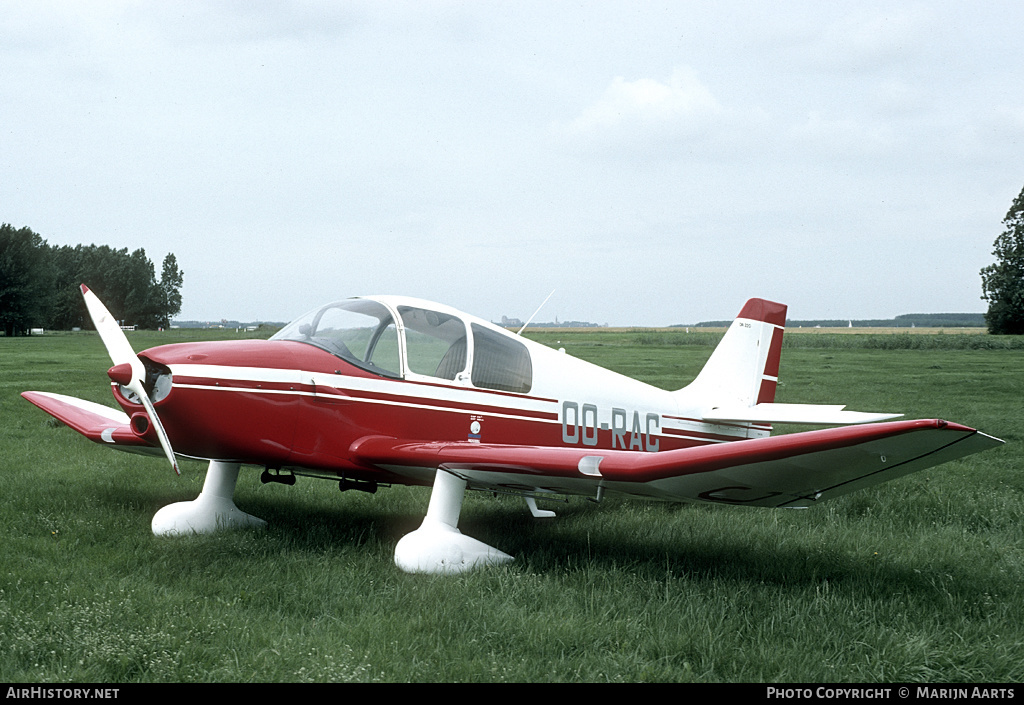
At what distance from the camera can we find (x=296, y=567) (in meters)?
5.16

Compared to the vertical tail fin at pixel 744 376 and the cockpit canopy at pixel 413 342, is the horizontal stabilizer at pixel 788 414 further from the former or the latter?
the cockpit canopy at pixel 413 342

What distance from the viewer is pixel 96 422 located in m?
7.76

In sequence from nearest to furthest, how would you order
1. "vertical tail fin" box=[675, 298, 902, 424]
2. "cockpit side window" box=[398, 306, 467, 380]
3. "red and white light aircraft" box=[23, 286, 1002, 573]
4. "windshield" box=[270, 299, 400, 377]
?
"red and white light aircraft" box=[23, 286, 1002, 573], "windshield" box=[270, 299, 400, 377], "cockpit side window" box=[398, 306, 467, 380], "vertical tail fin" box=[675, 298, 902, 424]

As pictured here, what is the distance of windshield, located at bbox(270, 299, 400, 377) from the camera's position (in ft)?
19.0

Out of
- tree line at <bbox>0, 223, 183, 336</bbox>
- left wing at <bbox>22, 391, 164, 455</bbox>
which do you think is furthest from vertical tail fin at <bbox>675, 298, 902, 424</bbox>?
tree line at <bbox>0, 223, 183, 336</bbox>

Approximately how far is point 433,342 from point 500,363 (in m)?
0.59

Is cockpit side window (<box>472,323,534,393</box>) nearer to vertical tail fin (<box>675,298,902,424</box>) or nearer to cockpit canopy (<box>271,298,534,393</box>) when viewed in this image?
cockpit canopy (<box>271,298,534,393</box>)

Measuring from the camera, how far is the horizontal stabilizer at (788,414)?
21.7 feet

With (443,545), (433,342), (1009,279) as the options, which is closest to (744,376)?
(433,342)

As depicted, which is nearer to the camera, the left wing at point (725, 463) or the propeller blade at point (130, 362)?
the left wing at point (725, 463)

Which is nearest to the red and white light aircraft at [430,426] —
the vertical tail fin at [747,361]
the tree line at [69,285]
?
the vertical tail fin at [747,361]

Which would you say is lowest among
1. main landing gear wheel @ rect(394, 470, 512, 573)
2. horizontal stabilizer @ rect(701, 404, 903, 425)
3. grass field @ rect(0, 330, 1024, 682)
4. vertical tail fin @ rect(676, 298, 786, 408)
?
grass field @ rect(0, 330, 1024, 682)

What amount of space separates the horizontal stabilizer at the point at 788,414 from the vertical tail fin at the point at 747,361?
27 centimetres

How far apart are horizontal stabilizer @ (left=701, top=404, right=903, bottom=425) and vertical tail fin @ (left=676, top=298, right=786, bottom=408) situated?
272mm
